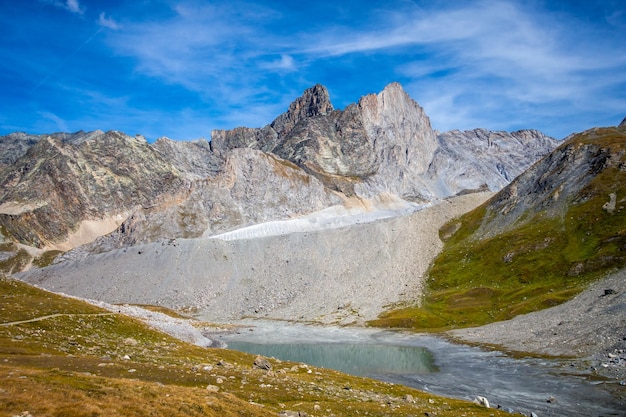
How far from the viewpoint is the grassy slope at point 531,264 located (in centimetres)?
12506

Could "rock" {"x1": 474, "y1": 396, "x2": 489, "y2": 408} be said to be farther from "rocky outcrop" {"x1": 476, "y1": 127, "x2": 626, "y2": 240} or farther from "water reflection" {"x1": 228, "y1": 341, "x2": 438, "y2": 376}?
"rocky outcrop" {"x1": 476, "y1": 127, "x2": 626, "y2": 240}

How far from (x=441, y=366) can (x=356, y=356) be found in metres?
19.8

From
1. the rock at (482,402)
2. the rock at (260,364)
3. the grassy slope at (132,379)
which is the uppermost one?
the grassy slope at (132,379)

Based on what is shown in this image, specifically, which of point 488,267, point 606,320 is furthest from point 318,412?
point 488,267

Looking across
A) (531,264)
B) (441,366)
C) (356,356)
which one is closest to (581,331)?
(441,366)

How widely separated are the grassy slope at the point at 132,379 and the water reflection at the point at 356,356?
21464mm

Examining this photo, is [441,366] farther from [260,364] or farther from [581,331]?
[260,364]

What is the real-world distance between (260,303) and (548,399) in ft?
444

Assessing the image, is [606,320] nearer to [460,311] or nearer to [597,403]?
[597,403]

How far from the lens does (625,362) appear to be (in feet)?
195

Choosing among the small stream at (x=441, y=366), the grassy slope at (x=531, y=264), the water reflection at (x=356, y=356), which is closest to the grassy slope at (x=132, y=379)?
the small stream at (x=441, y=366)

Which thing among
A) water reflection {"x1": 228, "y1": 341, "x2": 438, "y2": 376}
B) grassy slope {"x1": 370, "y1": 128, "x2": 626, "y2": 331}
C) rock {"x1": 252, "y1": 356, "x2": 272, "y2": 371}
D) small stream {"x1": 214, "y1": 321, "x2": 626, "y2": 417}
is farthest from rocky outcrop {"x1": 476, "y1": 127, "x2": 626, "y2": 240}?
rock {"x1": 252, "y1": 356, "x2": 272, "y2": 371}

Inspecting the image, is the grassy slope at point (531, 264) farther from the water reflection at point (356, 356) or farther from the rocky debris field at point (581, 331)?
the water reflection at point (356, 356)

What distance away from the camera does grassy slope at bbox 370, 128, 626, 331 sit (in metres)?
125
